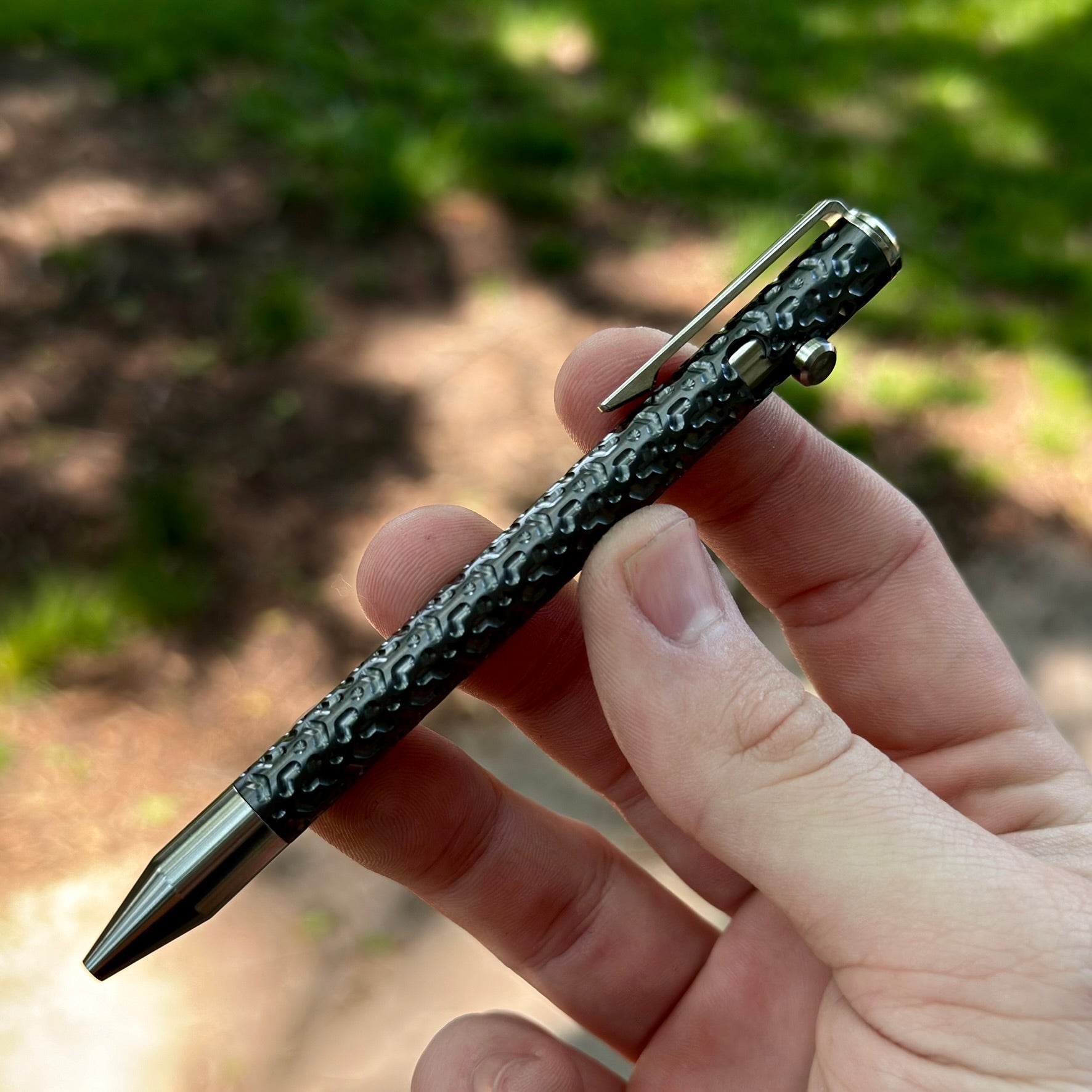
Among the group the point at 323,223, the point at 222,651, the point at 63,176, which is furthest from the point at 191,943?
the point at 63,176

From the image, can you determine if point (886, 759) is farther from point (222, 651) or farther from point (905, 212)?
point (905, 212)

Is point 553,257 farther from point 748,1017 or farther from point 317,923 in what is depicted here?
point 748,1017

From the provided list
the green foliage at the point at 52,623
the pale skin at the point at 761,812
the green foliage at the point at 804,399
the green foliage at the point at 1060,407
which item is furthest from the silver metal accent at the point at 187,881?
the green foliage at the point at 1060,407

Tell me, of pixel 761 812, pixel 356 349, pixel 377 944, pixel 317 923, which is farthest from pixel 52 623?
pixel 761 812

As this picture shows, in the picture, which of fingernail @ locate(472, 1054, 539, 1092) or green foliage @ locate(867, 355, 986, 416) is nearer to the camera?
fingernail @ locate(472, 1054, 539, 1092)

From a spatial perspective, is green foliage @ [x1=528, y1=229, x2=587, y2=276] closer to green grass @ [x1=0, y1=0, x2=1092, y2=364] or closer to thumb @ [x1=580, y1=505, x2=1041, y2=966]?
green grass @ [x1=0, y1=0, x2=1092, y2=364]

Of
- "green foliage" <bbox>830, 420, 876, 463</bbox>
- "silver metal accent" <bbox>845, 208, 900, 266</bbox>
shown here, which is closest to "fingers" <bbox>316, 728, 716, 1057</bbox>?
"silver metal accent" <bbox>845, 208, 900, 266</bbox>

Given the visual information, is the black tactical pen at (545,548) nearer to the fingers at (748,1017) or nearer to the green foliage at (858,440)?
the fingers at (748,1017)
